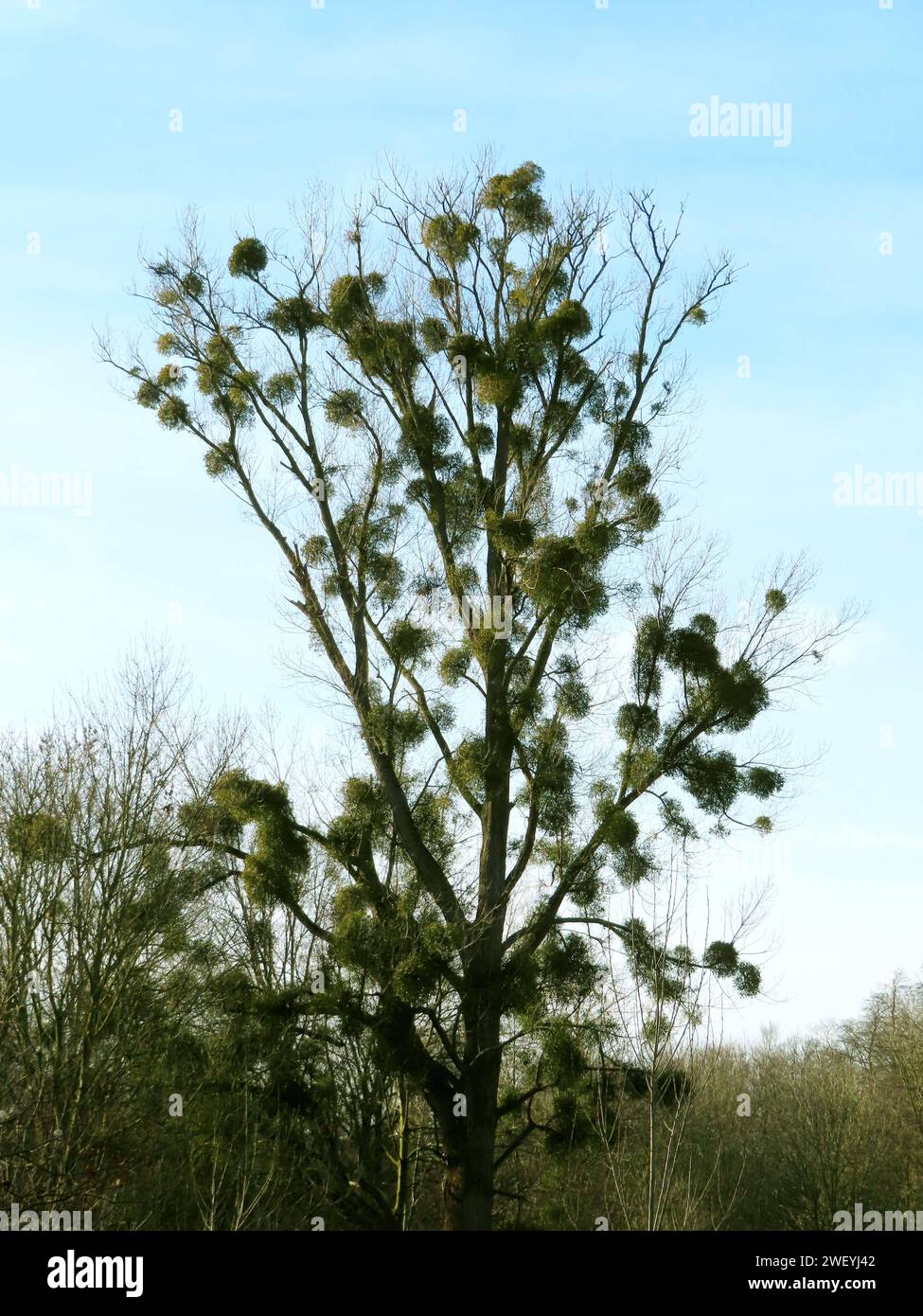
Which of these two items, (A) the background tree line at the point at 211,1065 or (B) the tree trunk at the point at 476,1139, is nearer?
(A) the background tree line at the point at 211,1065

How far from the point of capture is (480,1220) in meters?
17.3
